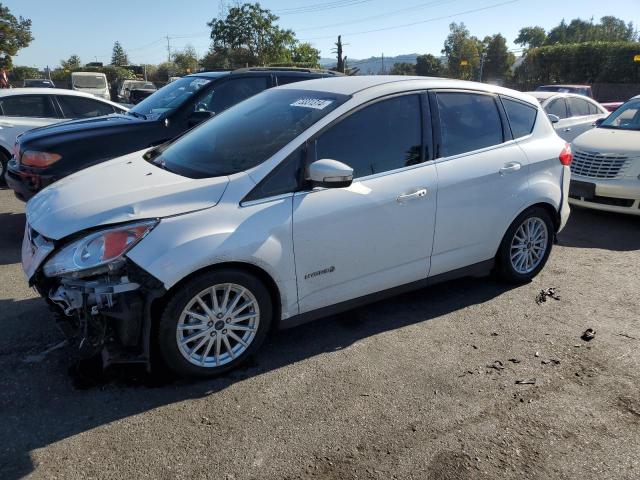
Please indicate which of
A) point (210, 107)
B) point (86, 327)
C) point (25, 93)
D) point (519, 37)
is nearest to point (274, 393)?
point (86, 327)

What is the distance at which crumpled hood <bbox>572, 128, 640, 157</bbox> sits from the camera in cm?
720

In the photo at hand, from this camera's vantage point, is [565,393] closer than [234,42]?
Yes

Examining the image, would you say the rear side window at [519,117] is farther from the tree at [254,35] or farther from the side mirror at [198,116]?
the tree at [254,35]

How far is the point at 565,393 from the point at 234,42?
162 ft

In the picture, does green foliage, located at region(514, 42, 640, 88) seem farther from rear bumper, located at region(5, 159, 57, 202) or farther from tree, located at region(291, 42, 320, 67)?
rear bumper, located at region(5, 159, 57, 202)

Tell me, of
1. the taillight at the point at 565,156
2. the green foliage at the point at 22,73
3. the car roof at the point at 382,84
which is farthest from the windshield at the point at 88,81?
the green foliage at the point at 22,73

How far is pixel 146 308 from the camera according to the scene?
9.80 feet

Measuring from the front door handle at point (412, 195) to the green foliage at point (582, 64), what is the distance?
37558mm

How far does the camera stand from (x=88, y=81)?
80.4 ft

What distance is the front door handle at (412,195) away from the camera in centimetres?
379

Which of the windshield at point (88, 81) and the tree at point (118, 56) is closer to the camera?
the windshield at point (88, 81)

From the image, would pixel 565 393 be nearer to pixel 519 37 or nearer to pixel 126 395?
pixel 126 395

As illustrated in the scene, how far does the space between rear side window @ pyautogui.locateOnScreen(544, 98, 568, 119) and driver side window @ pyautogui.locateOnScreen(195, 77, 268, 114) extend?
244 inches

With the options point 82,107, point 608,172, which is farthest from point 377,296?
point 82,107
